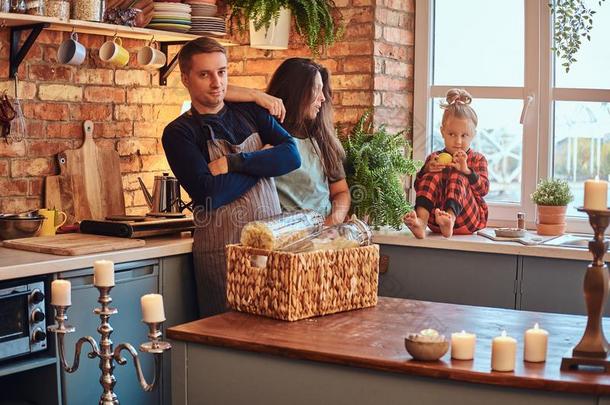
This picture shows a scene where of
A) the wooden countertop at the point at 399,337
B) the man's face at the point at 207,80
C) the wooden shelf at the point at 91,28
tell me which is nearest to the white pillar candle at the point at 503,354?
the wooden countertop at the point at 399,337

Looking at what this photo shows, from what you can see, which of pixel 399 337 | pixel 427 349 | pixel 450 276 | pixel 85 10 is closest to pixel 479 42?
pixel 450 276

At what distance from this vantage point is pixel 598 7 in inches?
175

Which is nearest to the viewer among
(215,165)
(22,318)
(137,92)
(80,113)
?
(22,318)

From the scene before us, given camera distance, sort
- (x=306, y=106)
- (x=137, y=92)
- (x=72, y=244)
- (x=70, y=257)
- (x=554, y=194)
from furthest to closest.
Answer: (x=137, y=92) → (x=554, y=194) → (x=306, y=106) → (x=72, y=244) → (x=70, y=257)

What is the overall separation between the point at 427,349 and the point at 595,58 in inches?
107

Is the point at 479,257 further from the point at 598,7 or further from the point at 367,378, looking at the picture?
the point at 367,378

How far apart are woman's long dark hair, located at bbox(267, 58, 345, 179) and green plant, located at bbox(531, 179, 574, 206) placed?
35.5 inches

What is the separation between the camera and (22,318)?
332 cm

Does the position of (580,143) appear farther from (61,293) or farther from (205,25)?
(61,293)

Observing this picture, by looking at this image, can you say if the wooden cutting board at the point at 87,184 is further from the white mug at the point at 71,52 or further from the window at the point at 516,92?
the window at the point at 516,92

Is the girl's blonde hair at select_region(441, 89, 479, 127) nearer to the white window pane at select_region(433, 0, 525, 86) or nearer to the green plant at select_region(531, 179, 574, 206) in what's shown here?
the green plant at select_region(531, 179, 574, 206)

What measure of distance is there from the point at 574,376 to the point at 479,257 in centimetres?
199

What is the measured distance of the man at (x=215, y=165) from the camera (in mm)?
3748

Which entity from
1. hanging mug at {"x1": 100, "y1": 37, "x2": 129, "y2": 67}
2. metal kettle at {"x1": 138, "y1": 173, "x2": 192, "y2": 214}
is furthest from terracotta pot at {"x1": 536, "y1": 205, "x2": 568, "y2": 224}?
hanging mug at {"x1": 100, "y1": 37, "x2": 129, "y2": 67}
